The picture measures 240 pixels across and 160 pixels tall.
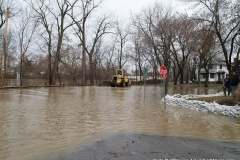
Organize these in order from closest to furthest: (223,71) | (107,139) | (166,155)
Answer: (166,155) < (107,139) < (223,71)

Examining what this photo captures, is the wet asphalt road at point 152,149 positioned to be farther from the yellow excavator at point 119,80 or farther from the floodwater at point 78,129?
the yellow excavator at point 119,80

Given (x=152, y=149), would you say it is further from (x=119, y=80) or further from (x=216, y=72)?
(x=216, y=72)

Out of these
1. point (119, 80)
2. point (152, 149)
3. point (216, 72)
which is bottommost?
point (152, 149)

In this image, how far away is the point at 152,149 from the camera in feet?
16.8

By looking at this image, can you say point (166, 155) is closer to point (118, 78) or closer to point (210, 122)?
point (210, 122)

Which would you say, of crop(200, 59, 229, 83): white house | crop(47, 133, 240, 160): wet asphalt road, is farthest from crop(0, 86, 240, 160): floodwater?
crop(200, 59, 229, 83): white house

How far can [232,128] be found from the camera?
25.2 feet

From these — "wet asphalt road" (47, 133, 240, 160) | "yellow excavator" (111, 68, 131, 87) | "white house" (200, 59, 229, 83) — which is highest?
"white house" (200, 59, 229, 83)

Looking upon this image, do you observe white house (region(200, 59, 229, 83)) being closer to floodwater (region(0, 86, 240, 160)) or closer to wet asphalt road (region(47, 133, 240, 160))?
floodwater (region(0, 86, 240, 160))

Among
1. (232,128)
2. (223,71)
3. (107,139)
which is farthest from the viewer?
(223,71)

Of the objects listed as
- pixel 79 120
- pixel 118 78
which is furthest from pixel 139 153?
pixel 118 78

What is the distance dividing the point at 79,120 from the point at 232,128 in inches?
222

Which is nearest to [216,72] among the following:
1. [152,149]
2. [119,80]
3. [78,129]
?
[119,80]

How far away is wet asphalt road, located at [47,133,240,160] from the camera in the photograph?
461 centimetres
